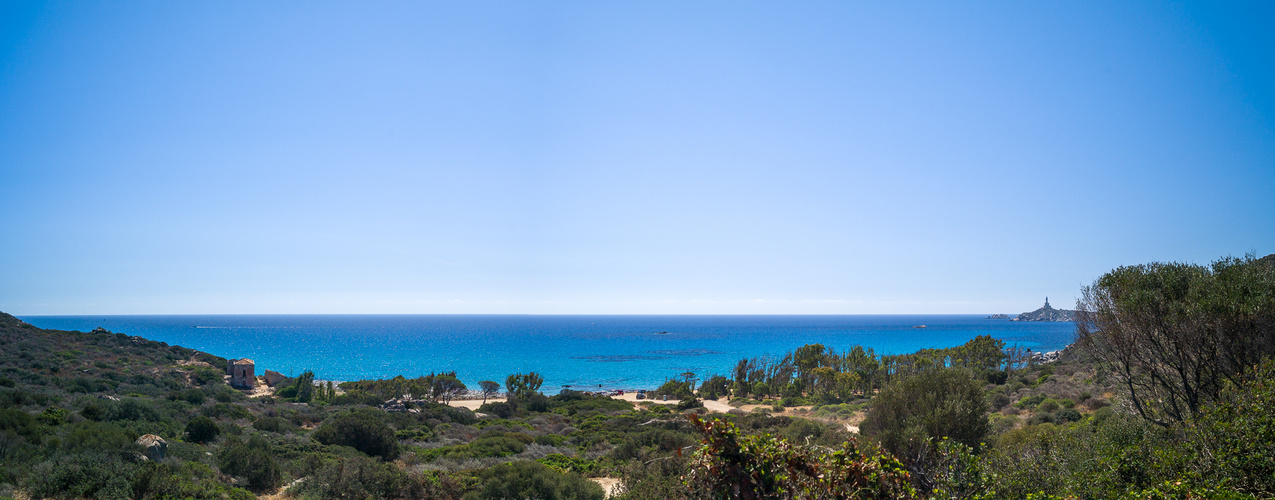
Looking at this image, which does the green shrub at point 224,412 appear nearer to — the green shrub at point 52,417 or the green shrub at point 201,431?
the green shrub at point 201,431

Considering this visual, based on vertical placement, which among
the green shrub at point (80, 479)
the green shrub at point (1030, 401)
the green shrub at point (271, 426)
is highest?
the green shrub at point (80, 479)

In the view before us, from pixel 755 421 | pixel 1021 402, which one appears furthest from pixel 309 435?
pixel 1021 402

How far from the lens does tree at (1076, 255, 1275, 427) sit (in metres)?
9.73

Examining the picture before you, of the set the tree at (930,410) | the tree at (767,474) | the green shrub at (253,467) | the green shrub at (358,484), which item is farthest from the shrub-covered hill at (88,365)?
the tree at (930,410)

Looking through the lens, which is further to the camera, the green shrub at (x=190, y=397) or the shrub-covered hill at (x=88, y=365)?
the green shrub at (x=190, y=397)

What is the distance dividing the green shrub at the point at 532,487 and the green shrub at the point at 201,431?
1044 centimetres

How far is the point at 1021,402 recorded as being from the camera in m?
27.3

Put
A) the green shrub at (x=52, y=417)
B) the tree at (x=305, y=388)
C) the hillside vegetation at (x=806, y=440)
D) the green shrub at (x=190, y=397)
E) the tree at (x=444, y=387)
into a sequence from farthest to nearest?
the tree at (x=444, y=387)
the tree at (x=305, y=388)
the green shrub at (x=190, y=397)
the green shrub at (x=52, y=417)
the hillside vegetation at (x=806, y=440)

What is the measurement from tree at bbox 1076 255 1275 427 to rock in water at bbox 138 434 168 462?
20.1m

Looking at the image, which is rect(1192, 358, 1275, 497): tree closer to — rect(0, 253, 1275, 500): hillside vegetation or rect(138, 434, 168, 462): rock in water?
rect(0, 253, 1275, 500): hillside vegetation

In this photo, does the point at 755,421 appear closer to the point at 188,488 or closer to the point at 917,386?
the point at 917,386

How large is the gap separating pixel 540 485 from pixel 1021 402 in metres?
25.9

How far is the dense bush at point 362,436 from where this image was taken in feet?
61.9

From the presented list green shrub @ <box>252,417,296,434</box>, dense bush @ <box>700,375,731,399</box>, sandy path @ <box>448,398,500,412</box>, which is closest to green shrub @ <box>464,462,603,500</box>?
green shrub @ <box>252,417,296,434</box>
